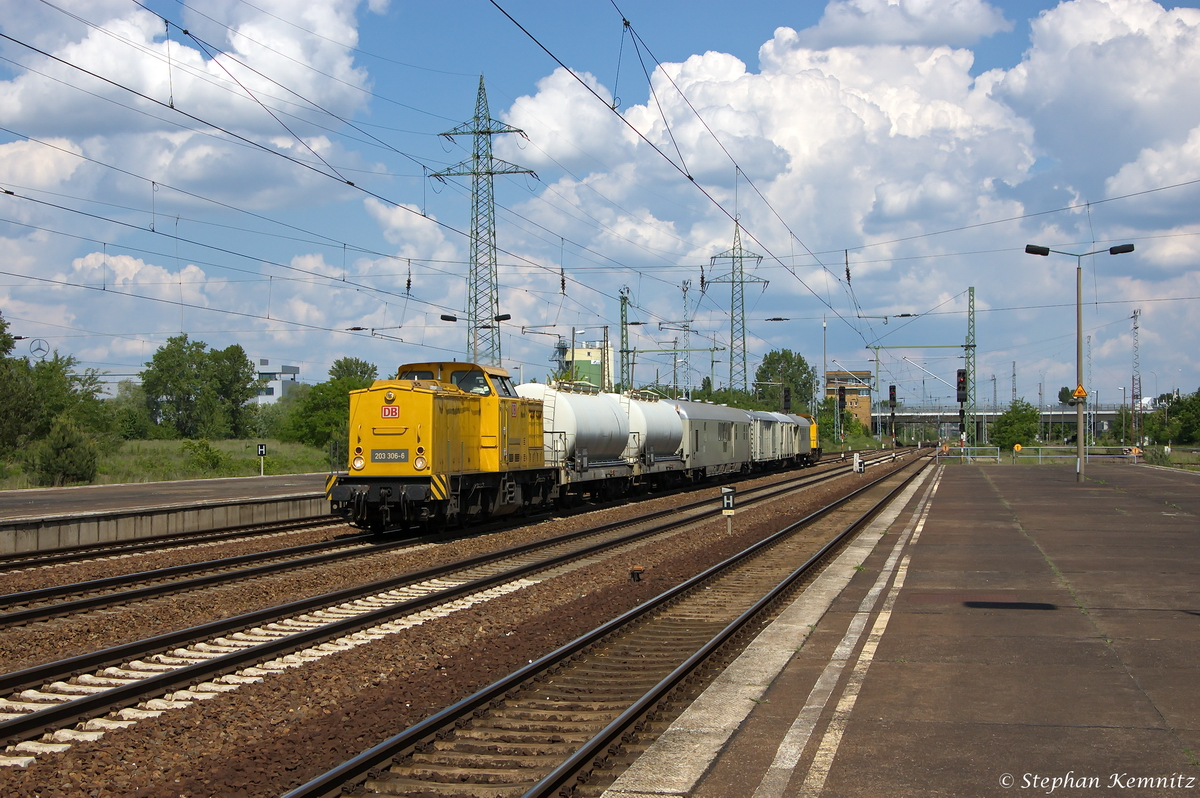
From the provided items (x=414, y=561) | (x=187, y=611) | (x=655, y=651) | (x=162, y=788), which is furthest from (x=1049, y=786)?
(x=414, y=561)

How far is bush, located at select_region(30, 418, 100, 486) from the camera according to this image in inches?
1795

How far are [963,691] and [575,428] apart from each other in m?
18.8

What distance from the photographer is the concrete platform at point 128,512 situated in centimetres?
1947

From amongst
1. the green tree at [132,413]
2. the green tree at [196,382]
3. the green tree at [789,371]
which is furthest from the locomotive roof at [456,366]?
the green tree at [789,371]

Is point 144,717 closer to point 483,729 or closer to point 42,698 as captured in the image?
point 42,698

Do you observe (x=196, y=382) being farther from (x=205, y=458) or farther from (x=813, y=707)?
(x=813, y=707)

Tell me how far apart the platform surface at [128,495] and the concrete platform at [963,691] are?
65.0 feet

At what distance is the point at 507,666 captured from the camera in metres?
9.32

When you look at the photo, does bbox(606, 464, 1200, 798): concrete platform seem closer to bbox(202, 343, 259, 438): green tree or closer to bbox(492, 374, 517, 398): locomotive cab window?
bbox(492, 374, 517, 398): locomotive cab window

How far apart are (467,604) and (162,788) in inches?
274

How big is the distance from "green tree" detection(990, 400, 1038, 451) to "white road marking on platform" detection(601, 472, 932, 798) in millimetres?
67744

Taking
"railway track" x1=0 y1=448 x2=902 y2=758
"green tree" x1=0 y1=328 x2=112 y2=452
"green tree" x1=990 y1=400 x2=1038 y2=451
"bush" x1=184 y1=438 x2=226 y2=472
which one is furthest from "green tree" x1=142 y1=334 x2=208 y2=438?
"railway track" x1=0 y1=448 x2=902 y2=758

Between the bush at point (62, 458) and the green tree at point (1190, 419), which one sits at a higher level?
the green tree at point (1190, 419)

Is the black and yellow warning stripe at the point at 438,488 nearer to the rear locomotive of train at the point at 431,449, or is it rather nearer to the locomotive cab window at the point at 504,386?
the rear locomotive of train at the point at 431,449
